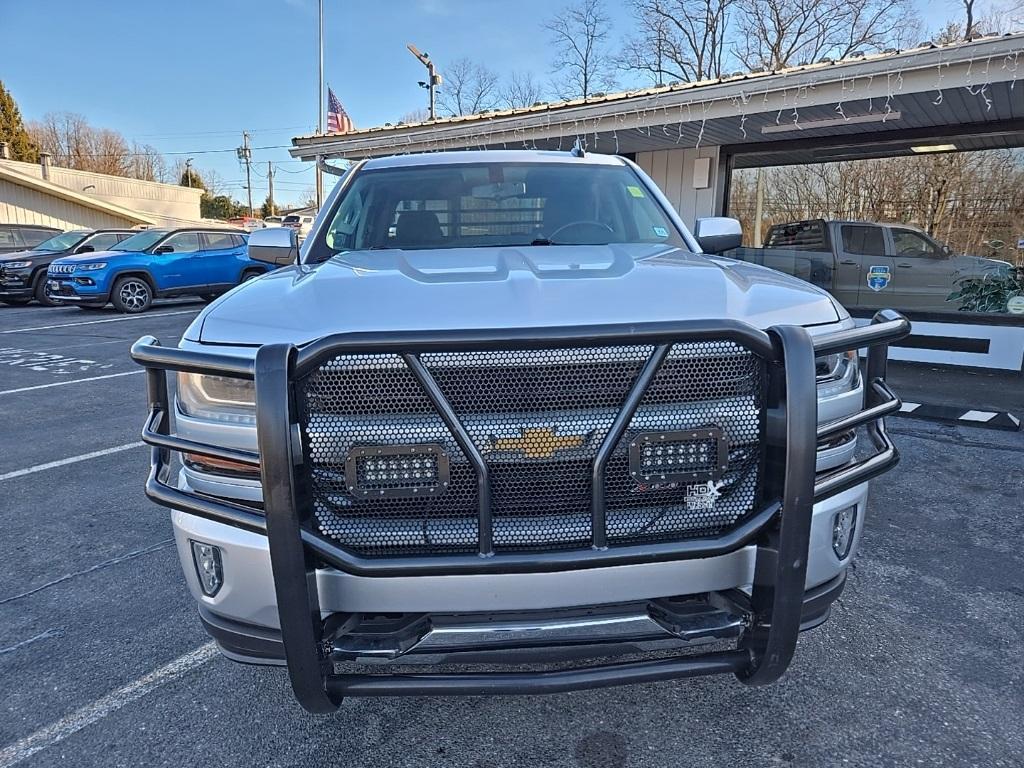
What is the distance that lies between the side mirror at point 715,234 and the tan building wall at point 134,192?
123ft

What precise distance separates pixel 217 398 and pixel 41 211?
38.0 meters

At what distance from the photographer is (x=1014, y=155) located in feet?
26.7

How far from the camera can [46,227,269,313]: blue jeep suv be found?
501 inches

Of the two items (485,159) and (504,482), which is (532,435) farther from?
(485,159)

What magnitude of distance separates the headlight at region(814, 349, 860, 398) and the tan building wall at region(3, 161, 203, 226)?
38.6 m

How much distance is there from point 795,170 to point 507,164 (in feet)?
26.3

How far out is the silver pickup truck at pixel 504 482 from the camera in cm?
150

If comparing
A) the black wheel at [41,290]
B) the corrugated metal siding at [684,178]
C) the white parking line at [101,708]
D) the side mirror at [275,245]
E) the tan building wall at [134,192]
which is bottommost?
the white parking line at [101,708]

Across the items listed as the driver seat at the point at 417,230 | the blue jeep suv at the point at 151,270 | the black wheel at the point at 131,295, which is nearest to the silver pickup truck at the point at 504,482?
the driver seat at the point at 417,230

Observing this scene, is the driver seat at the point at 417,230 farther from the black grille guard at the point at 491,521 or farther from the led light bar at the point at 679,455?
the led light bar at the point at 679,455

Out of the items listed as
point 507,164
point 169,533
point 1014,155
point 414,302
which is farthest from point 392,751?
point 1014,155

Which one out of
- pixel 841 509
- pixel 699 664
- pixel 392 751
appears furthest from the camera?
pixel 392 751

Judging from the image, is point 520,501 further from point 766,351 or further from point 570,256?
point 570,256

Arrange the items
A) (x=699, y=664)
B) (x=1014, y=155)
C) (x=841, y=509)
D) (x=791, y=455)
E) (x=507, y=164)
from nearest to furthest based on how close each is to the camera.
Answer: (x=791, y=455)
(x=699, y=664)
(x=841, y=509)
(x=507, y=164)
(x=1014, y=155)
